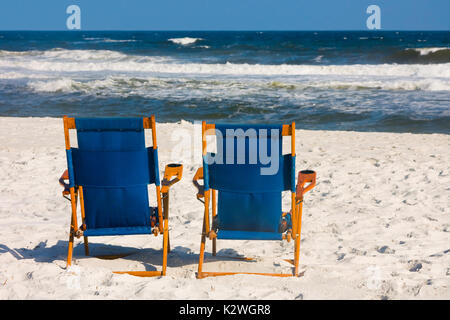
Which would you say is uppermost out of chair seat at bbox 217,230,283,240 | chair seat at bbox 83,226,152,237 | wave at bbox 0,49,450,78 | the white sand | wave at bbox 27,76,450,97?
wave at bbox 0,49,450,78

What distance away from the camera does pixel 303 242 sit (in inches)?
155

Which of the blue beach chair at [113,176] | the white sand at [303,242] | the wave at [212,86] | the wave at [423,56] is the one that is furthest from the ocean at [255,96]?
the blue beach chair at [113,176]

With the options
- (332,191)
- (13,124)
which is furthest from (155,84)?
(332,191)

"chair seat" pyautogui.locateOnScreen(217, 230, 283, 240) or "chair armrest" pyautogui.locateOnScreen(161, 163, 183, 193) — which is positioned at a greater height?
Answer: "chair armrest" pyautogui.locateOnScreen(161, 163, 183, 193)

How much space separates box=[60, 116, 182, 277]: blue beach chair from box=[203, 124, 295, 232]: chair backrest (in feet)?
1.25

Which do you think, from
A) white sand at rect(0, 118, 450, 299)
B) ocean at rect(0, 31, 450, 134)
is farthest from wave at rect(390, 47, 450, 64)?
white sand at rect(0, 118, 450, 299)

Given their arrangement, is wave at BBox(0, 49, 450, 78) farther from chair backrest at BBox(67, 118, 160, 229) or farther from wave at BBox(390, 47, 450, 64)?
chair backrest at BBox(67, 118, 160, 229)

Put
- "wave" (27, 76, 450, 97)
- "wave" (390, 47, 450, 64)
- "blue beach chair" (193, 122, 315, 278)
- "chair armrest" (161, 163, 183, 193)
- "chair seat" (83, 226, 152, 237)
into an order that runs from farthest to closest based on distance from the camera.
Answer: "wave" (390, 47, 450, 64)
"wave" (27, 76, 450, 97)
"chair armrest" (161, 163, 183, 193)
"chair seat" (83, 226, 152, 237)
"blue beach chair" (193, 122, 315, 278)

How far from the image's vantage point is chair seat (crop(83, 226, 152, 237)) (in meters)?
3.17

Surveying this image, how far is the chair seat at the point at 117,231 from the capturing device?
10.4 feet

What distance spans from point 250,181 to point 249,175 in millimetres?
38

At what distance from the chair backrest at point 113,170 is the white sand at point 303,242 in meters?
0.37

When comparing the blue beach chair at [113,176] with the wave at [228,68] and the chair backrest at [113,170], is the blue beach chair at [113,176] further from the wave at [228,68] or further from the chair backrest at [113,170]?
the wave at [228,68]
